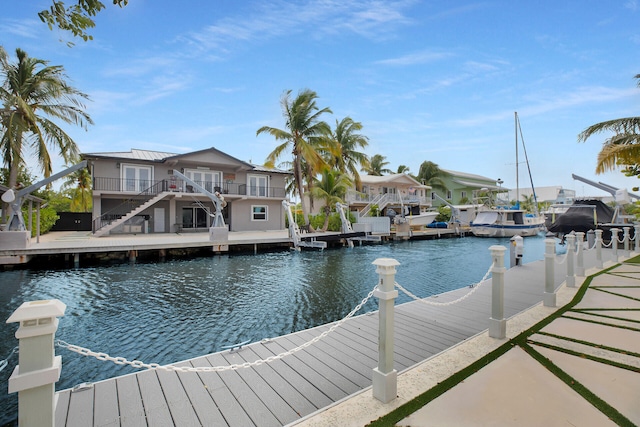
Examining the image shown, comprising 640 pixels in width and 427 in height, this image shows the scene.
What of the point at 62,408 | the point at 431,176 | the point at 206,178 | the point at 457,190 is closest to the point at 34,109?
the point at 206,178

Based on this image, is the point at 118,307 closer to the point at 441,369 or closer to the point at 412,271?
the point at 441,369

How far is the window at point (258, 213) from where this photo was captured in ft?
89.1

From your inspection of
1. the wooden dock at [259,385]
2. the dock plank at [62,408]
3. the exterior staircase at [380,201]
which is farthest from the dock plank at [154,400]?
the exterior staircase at [380,201]

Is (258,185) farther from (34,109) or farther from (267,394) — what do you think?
(267,394)

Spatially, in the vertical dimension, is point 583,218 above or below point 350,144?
below

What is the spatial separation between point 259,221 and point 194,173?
6.67m

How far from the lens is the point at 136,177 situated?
22500mm

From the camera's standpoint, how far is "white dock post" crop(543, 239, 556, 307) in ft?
17.8

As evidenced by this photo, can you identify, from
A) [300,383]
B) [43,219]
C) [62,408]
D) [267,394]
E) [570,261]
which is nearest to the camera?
[62,408]

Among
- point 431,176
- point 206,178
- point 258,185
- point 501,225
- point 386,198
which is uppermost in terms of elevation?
point 431,176

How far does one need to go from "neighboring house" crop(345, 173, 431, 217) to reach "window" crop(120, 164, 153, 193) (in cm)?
1812

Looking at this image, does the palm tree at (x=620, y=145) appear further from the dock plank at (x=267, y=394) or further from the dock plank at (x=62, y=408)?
the dock plank at (x=62, y=408)

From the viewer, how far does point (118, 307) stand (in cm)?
768

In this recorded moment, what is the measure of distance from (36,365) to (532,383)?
4.04 meters
